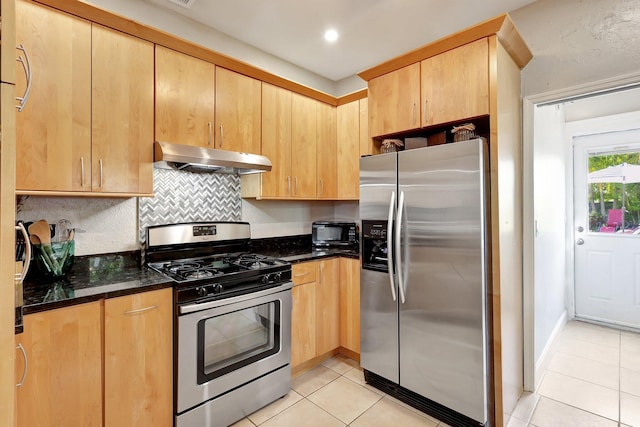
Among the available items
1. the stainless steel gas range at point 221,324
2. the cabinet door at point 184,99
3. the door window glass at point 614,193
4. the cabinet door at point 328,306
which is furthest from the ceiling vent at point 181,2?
the door window glass at point 614,193

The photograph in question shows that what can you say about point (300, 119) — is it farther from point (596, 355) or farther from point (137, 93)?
point (596, 355)

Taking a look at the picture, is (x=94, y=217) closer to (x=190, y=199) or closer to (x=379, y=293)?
(x=190, y=199)

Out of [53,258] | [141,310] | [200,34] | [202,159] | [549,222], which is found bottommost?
[141,310]

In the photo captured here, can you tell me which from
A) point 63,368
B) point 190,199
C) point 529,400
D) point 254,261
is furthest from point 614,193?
point 63,368

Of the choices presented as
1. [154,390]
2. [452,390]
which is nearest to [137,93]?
[154,390]

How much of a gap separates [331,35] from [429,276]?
80.4 inches

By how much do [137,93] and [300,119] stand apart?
4.27 feet

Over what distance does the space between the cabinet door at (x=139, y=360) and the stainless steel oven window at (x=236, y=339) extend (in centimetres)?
19

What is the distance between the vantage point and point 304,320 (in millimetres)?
2453

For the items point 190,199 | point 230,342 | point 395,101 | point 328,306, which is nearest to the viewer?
point 230,342

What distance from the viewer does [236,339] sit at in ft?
6.51

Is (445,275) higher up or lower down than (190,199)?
lower down

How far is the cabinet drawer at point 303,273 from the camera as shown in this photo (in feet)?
7.81

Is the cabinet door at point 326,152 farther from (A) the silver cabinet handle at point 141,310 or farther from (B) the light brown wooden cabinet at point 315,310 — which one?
(A) the silver cabinet handle at point 141,310
